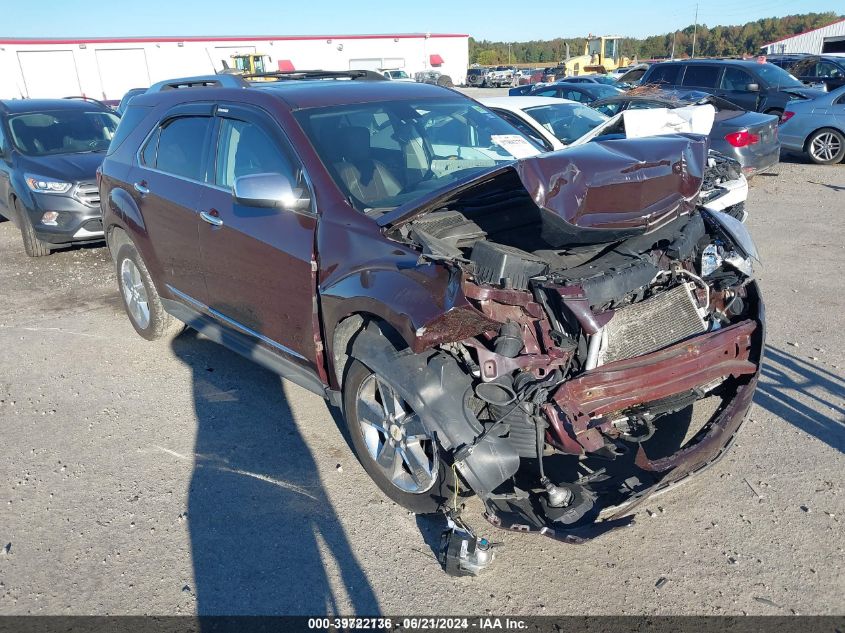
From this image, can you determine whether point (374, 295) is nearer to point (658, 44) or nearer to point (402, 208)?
point (402, 208)

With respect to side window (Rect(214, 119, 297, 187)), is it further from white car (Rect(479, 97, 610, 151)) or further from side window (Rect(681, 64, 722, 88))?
side window (Rect(681, 64, 722, 88))

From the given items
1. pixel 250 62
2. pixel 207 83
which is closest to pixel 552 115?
pixel 207 83

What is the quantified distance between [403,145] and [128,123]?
9.02 ft

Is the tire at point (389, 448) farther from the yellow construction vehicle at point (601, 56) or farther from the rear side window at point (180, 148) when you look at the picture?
the yellow construction vehicle at point (601, 56)

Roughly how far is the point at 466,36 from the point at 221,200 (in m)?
48.9

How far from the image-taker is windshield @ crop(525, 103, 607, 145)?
8898 mm

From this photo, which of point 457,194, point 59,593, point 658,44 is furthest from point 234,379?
point 658,44

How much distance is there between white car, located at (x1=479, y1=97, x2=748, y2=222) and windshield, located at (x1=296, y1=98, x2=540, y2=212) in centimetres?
58

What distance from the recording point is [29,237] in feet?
29.5

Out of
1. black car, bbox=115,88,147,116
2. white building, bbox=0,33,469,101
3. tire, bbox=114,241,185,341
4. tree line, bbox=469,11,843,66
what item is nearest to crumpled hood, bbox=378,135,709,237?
tire, bbox=114,241,185,341

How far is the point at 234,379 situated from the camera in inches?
206

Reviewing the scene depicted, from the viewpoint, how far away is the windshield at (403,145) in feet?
12.7

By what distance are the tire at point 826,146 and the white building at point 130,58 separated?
20.7 metres

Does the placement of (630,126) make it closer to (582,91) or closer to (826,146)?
(826,146)
